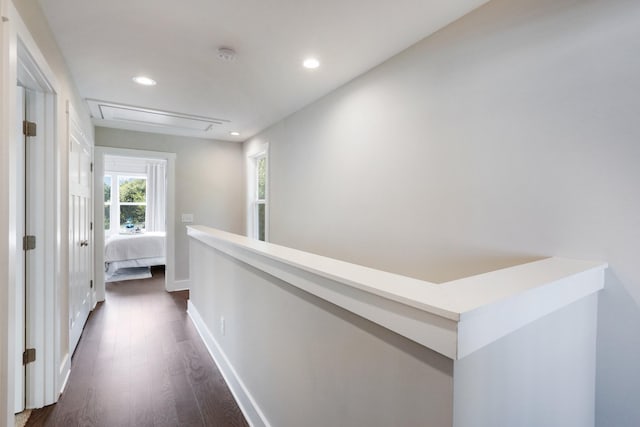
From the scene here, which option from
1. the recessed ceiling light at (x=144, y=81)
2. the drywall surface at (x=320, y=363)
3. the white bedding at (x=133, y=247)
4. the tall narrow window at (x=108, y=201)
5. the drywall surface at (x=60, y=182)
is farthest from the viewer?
the tall narrow window at (x=108, y=201)

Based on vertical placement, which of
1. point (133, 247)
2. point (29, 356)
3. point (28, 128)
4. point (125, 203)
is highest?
point (28, 128)

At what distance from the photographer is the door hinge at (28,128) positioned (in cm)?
180

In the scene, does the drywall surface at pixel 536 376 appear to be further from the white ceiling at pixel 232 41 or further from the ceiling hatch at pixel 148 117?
the ceiling hatch at pixel 148 117

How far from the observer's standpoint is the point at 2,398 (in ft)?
3.84

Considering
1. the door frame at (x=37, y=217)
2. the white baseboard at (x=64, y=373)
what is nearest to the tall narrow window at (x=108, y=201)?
the white baseboard at (x=64, y=373)

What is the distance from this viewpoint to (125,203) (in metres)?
7.34

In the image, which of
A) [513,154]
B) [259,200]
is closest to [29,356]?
[513,154]

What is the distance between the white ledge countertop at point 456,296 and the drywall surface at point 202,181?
12.6ft

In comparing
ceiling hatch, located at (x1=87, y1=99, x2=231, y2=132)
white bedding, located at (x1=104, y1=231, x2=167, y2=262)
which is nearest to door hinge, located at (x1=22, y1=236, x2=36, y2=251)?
ceiling hatch, located at (x1=87, y1=99, x2=231, y2=132)

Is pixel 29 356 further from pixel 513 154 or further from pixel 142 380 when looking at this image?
pixel 513 154

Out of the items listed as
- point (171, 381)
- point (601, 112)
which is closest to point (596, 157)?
point (601, 112)

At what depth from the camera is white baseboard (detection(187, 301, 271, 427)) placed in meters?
1.72

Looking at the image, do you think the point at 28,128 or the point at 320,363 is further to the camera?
the point at 28,128

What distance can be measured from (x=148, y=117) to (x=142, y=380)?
285 cm
